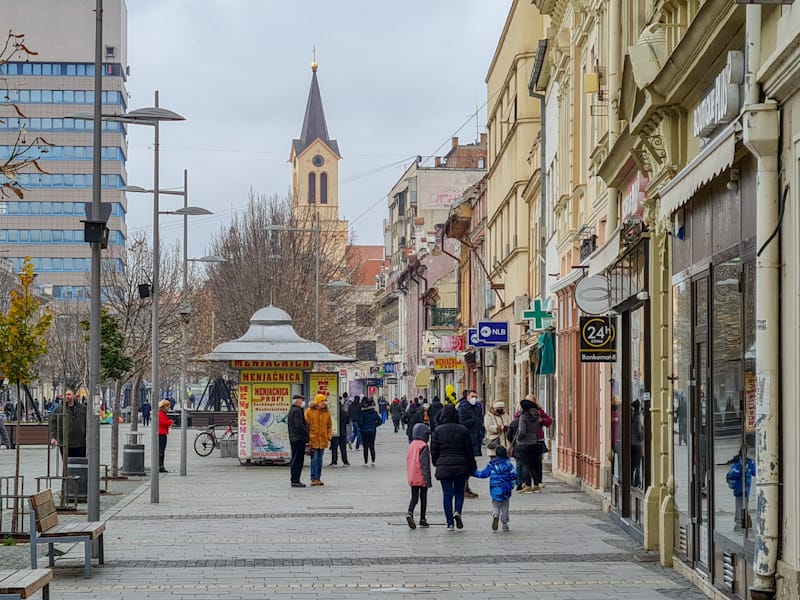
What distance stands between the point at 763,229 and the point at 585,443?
16.6 metres

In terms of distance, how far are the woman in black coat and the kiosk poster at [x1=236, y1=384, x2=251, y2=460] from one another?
16940 millimetres

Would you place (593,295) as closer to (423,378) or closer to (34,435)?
(34,435)

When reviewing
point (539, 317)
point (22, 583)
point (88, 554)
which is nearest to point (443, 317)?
point (539, 317)

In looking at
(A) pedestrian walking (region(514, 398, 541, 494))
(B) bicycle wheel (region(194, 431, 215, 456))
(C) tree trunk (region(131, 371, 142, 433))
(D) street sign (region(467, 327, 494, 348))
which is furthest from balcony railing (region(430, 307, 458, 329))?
(A) pedestrian walking (region(514, 398, 541, 494))

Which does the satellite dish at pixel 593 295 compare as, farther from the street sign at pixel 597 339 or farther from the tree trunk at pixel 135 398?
the tree trunk at pixel 135 398

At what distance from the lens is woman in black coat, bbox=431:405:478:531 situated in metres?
19.0

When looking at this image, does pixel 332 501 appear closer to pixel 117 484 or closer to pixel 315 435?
pixel 315 435

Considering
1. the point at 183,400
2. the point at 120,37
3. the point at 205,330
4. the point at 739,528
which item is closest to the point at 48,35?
the point at 120,37

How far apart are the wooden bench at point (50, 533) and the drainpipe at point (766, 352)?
6782 mm

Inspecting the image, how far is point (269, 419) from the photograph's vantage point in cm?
3588

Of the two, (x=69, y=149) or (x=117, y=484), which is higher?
(x=69, y=149)

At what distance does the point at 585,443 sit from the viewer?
26.6 m

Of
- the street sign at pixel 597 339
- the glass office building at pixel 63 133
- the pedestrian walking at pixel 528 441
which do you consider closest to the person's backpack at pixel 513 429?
the pedestrian walking at pixel 528 441

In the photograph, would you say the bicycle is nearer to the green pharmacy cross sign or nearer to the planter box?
the planter box
